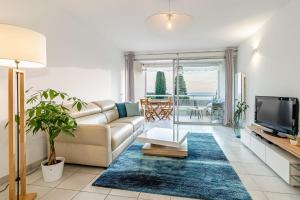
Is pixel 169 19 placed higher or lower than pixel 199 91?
higher

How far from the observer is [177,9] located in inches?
116

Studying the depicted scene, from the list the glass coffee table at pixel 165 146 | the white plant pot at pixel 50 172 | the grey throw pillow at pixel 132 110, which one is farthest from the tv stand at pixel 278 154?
the white plant pot at pixel 50 172

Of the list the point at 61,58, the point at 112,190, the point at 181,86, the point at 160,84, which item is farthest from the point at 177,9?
the point at 160,84

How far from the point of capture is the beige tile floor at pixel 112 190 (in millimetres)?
1844

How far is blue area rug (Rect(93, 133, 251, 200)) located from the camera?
192 cm

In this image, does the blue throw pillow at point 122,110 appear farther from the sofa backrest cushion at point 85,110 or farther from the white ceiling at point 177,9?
the white ceiling at point 177,9

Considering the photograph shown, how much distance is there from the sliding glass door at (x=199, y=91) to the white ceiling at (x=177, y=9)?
1.24 meters

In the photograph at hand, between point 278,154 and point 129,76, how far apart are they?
4.59 metres

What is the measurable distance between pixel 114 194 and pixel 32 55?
1.56 m

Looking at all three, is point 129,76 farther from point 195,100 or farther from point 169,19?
point 169,19

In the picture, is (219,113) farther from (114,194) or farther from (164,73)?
(114,194)

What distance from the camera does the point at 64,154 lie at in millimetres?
2559

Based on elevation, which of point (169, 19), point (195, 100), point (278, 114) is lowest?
point (278, 114)

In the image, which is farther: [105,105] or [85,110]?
[105,105]
